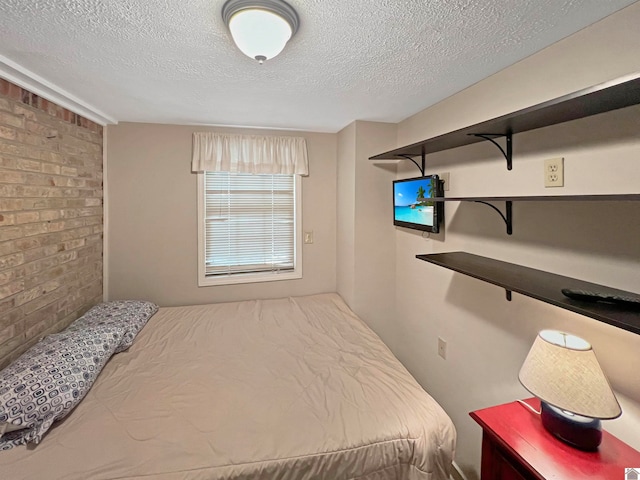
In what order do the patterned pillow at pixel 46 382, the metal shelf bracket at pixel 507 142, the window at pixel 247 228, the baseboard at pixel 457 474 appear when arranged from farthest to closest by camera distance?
the window at pixel 247 228
the baseboard at pixel 457 474
the metal shelf bracket at pixel 507 142
the patterned pillow at pixel 46 382

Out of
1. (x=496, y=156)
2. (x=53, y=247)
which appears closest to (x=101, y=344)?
(x=53, y=247)

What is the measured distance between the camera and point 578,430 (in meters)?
1.03

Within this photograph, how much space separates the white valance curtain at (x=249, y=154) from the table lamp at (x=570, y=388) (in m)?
2.32

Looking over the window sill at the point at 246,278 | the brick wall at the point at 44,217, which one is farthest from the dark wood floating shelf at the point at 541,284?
the brick wall at the point at 44,217

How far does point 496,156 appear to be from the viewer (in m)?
1.60

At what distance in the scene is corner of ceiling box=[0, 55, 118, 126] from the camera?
154 centimetres

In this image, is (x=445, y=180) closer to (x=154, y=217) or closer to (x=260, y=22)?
(x=260, y=22)

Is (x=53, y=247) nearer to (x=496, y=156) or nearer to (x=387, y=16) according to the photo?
(x=387, y=16)

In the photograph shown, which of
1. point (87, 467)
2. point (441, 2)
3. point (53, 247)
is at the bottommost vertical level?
point (87, 467)

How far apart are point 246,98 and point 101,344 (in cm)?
175

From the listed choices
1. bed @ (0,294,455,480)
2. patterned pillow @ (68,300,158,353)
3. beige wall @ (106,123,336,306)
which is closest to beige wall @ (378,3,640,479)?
bed @ (0,294,455,480)

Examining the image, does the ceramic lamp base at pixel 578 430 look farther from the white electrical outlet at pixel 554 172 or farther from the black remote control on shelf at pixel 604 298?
the white electrical outlet at pixel 554 172

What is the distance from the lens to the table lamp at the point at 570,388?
37.2 inches

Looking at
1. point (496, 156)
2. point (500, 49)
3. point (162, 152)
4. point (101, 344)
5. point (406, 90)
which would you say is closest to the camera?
point (500, 49)
